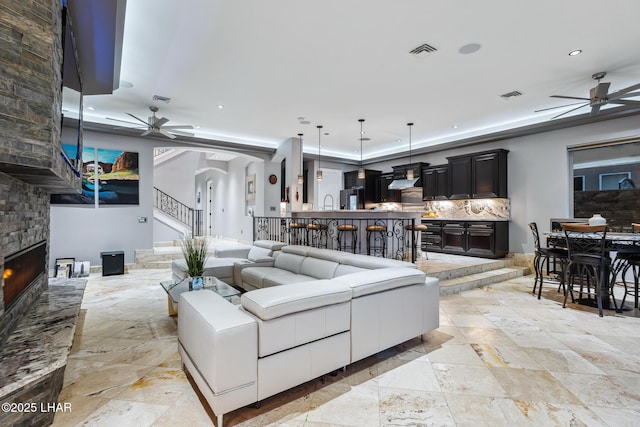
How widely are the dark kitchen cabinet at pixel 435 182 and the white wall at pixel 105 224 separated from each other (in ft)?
23.6

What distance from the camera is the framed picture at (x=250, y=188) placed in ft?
33.3

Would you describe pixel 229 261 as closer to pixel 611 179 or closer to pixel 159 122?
pixel 159 122

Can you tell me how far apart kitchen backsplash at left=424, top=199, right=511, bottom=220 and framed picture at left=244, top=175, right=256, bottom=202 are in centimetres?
547

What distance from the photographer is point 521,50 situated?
3.75 meters

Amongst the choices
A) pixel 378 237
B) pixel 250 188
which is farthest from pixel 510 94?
pixel 250 188

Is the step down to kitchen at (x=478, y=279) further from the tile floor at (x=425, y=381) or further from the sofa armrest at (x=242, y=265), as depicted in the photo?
the sofa armrest at (x=242, y=265)

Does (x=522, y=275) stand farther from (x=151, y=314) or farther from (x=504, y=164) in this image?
(x=151, y=314)

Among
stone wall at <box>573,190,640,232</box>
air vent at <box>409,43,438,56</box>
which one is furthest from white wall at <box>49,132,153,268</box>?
stone wall at <box>573,190,640,232</box>

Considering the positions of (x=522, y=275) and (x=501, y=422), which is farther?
(x=522, y=275)

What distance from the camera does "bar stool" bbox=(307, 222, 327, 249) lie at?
6.27 meters

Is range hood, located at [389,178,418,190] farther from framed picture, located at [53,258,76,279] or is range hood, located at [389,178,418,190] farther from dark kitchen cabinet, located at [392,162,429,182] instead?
framed picture, located at [53,258,76,279]

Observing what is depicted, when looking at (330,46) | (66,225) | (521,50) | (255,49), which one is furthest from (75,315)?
(521,50)

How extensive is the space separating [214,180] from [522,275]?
12.2 meters

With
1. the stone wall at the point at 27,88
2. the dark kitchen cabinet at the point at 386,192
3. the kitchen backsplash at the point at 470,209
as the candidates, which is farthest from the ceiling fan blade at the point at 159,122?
the dark kitchen cabinet at the point at 386,192
